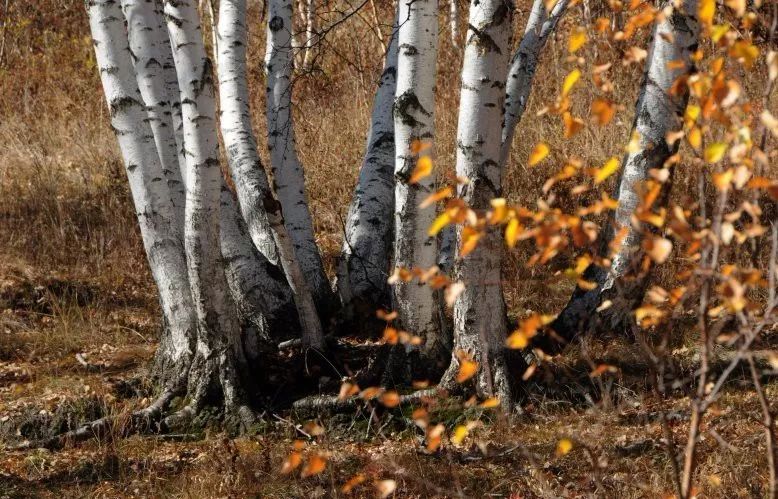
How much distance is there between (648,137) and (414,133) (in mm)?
1392

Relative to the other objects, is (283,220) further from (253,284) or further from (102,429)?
(102,429)

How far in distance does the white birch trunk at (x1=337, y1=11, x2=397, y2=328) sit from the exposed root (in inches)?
60.9

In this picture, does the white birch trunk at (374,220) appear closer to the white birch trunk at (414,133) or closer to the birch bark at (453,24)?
the white birch trunk at (414,133)

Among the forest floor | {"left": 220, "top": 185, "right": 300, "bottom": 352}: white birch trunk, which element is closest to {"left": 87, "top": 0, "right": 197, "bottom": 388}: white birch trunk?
the forest floor

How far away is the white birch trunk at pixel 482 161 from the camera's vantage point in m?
3.59

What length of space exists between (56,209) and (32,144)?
A: 1.63 m

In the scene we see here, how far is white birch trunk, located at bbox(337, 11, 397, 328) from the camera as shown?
5340 millimetres

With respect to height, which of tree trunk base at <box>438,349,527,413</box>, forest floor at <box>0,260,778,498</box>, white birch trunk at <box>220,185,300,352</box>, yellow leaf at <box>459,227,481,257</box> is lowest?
forest floor at <box>0,260,778,498</box>

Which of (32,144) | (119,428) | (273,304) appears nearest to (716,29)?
(119,428)

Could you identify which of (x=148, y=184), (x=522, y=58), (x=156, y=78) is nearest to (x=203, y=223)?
(x=148, y=184)

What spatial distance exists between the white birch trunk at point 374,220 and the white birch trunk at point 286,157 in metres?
0.18

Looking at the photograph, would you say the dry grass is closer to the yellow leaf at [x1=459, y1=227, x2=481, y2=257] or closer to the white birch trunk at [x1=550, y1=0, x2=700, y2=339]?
the white birch trunk at [x1=550, y1=0, x2=700, y2=339]

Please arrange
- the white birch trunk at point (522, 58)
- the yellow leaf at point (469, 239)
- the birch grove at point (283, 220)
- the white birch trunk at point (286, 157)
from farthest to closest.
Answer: the white birch trunk at point (286, 157)
the white birch trunk at point (522, 58)
the birch grove at point (283, 220)
the yellow leaf at point (469, 239)

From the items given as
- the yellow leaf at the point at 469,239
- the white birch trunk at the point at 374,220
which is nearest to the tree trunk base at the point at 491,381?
the white birch trunk at the point at 374,220
